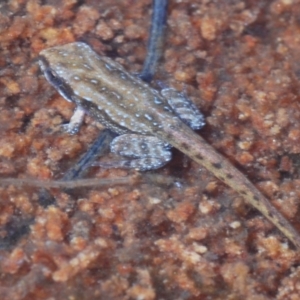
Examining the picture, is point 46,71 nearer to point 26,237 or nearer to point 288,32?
point 26,237

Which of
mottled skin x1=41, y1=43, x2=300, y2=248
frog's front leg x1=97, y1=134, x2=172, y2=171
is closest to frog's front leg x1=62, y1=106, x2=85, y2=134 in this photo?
mottled skin x1=41, y1=43, x2=300, y2=248

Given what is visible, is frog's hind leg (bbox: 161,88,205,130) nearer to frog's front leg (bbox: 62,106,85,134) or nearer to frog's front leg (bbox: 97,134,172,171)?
frog's front leg (bbox: 97,134,172,171)

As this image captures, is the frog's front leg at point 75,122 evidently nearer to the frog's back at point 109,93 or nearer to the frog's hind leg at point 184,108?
the frog's back at point 109,93

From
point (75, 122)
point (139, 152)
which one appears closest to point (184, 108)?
point (139, 152)

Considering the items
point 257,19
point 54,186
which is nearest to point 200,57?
point 257,19

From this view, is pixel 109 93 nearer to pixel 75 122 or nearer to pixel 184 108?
pixel 75 122
